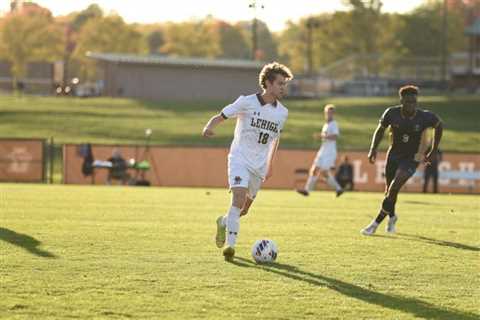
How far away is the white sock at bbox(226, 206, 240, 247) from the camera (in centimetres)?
1091

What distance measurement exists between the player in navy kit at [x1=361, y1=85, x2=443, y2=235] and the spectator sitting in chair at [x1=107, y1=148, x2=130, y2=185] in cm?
2064

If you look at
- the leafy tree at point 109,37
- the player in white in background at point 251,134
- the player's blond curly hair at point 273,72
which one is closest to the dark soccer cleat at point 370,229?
the player in white in background at point 251,134

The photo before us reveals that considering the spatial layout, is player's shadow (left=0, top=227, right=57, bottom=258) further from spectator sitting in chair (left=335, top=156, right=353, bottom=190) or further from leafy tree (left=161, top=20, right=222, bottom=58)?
leafy tree (left=161, top=20, right=222, bottom=58)

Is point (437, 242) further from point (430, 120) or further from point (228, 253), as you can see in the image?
point (228, 253)

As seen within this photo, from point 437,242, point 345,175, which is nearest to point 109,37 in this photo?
point 345,175

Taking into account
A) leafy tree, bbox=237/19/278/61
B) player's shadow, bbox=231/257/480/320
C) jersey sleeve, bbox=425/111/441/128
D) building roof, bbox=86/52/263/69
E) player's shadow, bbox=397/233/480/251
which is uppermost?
leafy tree, bbox=237/19/278/61

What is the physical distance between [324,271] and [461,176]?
83.0ft

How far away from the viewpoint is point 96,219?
1548 cm

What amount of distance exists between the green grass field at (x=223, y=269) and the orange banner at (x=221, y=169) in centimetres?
1772

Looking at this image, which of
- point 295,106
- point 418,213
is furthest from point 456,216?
point 295,106

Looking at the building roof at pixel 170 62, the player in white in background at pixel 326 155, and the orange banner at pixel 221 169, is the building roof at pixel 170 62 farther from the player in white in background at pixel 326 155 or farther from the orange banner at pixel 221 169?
the player in white in background at pixel 326 155

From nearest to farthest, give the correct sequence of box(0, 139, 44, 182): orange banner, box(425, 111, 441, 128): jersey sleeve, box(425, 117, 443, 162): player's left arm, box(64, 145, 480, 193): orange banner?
box(425, 117, 443, 162): player's left arm
box(425, 111, 441, 128): jersey sleeve
box(64, 145, 480, 193): orange banner
box(0, 139, 44, 182): orange banner

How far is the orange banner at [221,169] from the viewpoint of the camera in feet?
113

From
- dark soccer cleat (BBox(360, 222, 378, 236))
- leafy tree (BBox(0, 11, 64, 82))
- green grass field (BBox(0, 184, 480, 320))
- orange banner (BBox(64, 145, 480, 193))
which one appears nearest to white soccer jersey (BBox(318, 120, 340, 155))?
green grass field (BBox(0, 184, 480, 320))
